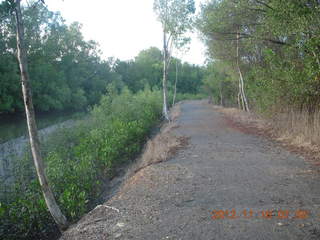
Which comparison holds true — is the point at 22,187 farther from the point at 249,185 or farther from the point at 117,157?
the point at 249,185

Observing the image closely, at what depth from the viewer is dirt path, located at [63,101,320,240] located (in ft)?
12.2

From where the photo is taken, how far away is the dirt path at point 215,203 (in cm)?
371

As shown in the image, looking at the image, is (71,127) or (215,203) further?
(71,127)

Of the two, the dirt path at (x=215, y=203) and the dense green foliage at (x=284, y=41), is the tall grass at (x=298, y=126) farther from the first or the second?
the dirt path at (x=215, y=203)

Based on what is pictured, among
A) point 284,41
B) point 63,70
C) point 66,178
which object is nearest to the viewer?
point 66,178

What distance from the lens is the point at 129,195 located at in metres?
5.75

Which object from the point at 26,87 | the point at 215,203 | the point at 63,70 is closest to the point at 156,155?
the point at 215,203

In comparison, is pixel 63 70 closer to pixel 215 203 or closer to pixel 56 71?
pixel 56 71

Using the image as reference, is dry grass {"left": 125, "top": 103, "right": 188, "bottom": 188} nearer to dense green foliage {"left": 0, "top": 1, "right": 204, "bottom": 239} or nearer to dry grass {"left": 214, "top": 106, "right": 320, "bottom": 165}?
dense green foliage {"left": 0, "top": 1, "right": 204, "bottom": 239}

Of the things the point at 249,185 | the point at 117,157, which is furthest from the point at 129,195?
the point at 117,157

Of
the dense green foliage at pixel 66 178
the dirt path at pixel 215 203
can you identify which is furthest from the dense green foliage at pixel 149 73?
the dirt path at pixel 215 203

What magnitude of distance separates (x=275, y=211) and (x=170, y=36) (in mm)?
17892

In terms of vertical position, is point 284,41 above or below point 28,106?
above

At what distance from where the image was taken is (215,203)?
15.4ft
